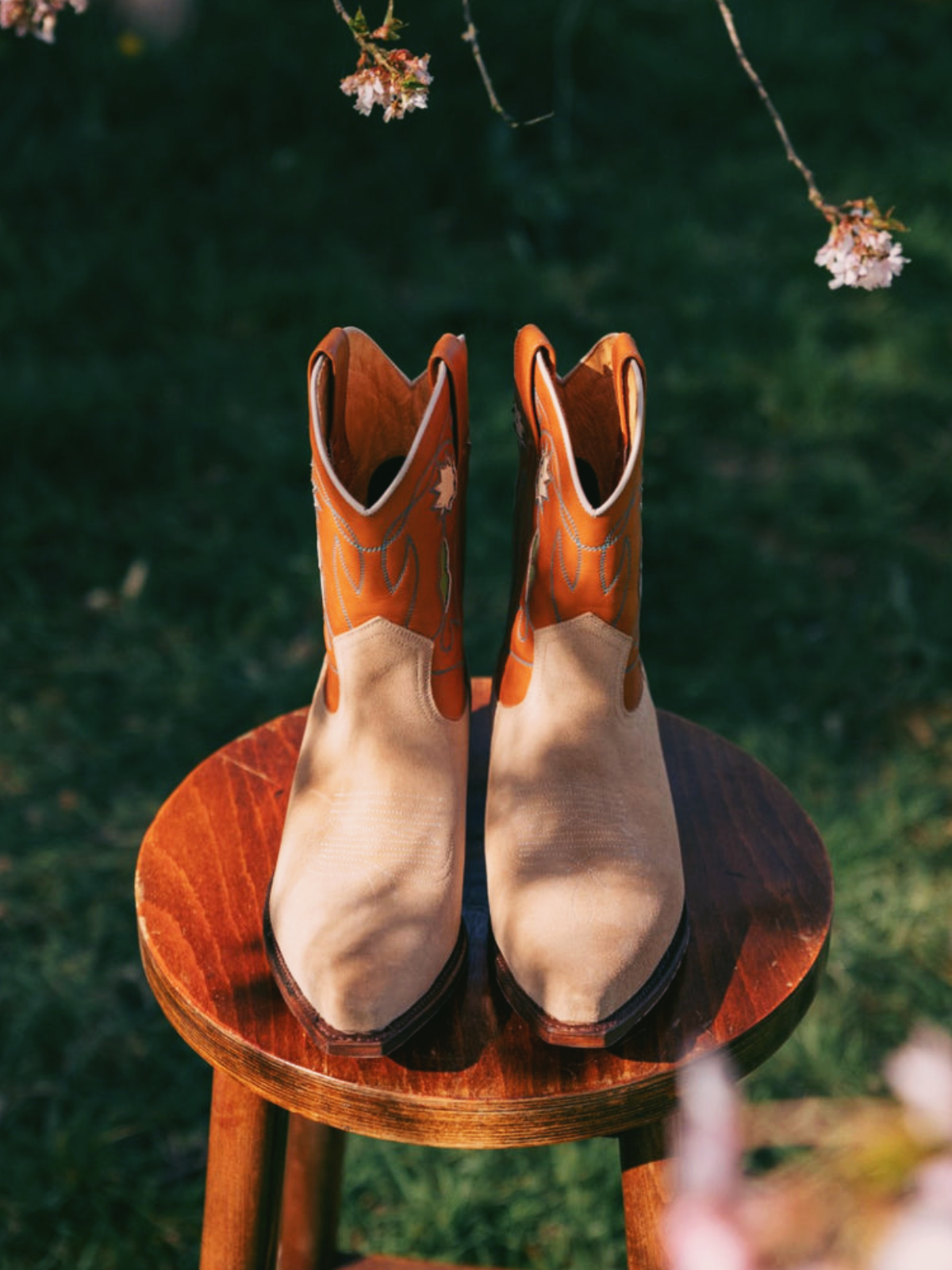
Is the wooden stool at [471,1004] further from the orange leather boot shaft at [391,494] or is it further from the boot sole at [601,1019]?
the orange leather boot shaft at [391,494]

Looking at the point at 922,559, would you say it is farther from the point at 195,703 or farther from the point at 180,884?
the point at 180,884

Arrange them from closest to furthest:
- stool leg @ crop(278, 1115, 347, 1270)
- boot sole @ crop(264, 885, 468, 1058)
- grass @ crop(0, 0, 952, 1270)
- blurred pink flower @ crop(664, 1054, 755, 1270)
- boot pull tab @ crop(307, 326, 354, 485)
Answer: blurred pink flower @ crop(664, 1054, 755, 1270), boot sole @ crop(264, 885, 468, 1058), boot pull tab @ crop(307, 326, 354, 485), stool leg @ crop(278, 1115, 347, 1270), grass @ crop(0, 0, 952, 1270)

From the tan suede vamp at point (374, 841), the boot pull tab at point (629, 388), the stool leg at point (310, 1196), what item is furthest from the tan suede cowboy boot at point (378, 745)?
the stool leg at point (310, 1196)

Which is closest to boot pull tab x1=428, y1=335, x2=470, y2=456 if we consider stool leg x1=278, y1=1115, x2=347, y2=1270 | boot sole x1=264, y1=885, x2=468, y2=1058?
boot sole x1=264, y1=885, x2=468, y2=1058

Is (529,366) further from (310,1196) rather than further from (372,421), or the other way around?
(310,1196)

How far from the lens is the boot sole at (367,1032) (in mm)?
795

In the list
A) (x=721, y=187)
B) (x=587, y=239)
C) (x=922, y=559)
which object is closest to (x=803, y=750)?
(x=922, y=559)

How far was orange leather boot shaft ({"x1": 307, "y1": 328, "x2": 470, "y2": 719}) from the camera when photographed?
34.4 inches

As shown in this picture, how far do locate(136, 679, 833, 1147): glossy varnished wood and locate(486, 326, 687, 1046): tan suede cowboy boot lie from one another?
0.08 ft

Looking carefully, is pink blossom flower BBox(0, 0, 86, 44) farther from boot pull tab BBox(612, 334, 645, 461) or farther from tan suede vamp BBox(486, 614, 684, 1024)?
tan suede vamp BBox(486, 614, 684, 1024)

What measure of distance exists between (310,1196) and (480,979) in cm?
45

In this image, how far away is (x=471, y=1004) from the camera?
0.86 metres

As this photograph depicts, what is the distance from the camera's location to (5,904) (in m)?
1.77

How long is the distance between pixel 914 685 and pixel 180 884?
1495 millimetres
